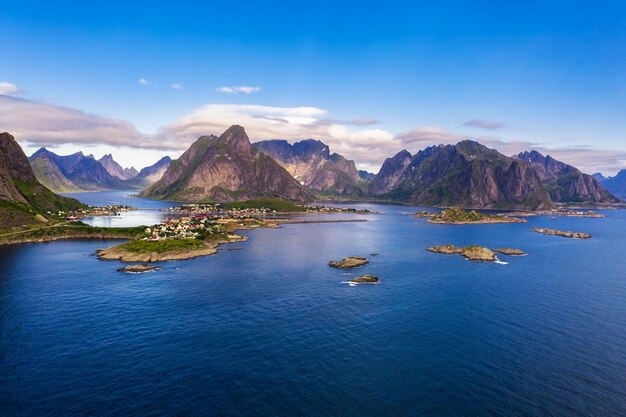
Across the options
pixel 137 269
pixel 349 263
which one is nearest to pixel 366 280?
pixel 349 263

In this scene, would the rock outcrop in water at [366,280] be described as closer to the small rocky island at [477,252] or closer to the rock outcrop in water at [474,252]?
the small rocky island at [477,252]

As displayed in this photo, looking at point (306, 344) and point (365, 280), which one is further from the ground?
point (365, 280)

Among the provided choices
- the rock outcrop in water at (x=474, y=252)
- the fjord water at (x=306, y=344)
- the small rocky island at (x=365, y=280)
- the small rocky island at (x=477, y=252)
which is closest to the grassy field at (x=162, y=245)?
the fjord water at (x=306, y=344)

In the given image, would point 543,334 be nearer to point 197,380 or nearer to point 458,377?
point 458,377

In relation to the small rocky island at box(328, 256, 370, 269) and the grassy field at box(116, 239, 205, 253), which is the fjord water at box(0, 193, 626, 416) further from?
the grassy field at box(116, 239, 205, 253)

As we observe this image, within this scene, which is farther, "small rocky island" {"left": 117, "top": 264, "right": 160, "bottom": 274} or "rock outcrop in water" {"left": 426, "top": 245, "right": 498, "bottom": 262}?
"rock outcrop in water" {"left": 426, "top": 245, "right": 498, "bottom": 262}

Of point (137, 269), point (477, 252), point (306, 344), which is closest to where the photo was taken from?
point (306, 344)

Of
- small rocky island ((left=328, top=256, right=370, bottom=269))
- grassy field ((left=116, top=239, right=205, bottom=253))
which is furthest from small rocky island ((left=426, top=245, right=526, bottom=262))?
grassy field ((left=116, top=239, right=205, bottom=253))

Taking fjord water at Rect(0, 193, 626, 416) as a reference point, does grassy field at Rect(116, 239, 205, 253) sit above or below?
above

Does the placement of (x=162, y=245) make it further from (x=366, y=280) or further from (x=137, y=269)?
(x=366, y=280)
